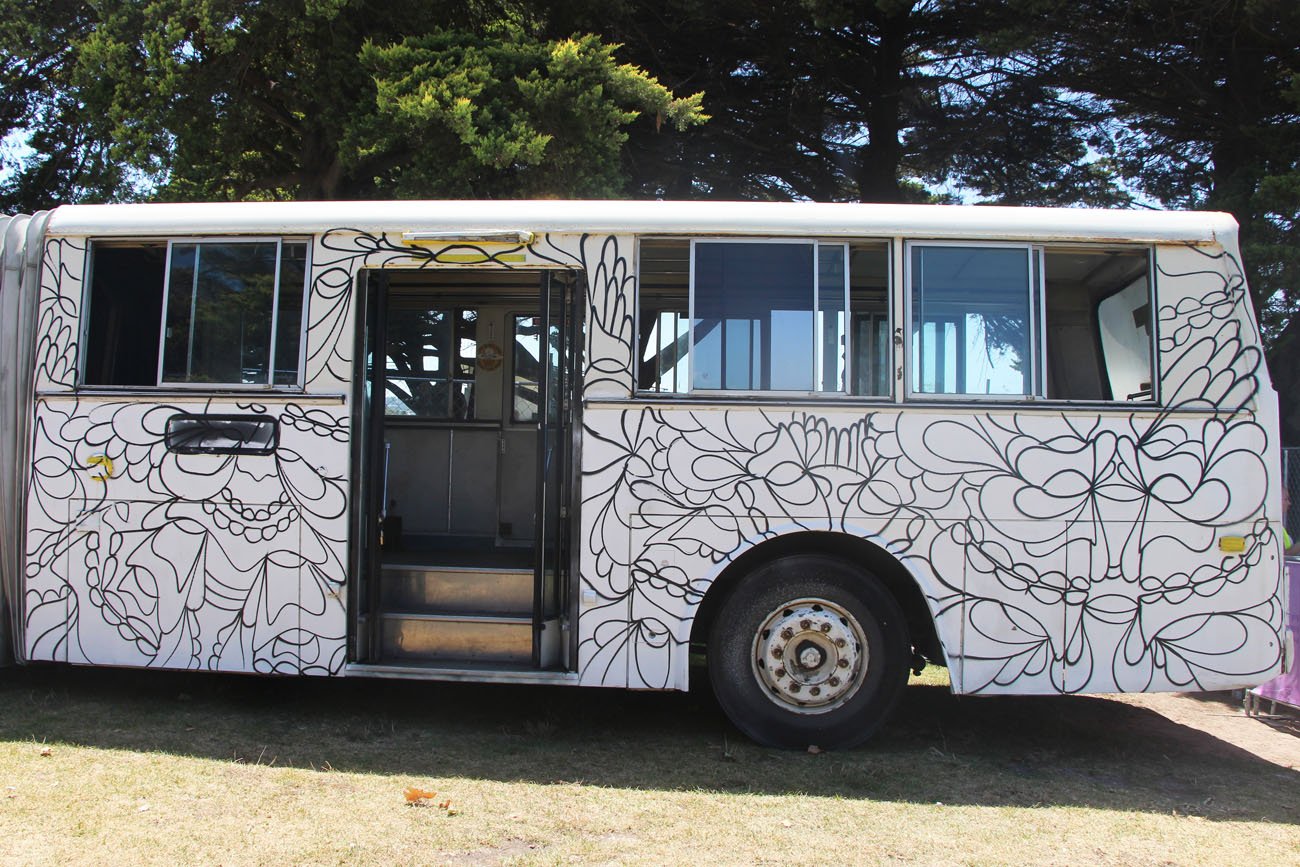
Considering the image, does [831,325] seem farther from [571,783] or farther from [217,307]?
[217,307]

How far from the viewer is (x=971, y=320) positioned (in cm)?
515

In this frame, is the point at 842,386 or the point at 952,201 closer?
the point at 842,386

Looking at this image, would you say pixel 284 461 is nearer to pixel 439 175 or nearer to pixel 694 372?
pixel 694 372

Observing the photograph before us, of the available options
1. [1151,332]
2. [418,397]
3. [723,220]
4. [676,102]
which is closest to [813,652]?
[723,220]

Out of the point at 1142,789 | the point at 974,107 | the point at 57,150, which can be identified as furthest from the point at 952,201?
the point at 57,150

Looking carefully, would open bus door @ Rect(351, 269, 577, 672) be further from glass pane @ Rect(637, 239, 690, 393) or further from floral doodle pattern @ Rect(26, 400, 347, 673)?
glass pane @ Rect(637, 239, 690, 393)

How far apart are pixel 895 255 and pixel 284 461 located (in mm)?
3664

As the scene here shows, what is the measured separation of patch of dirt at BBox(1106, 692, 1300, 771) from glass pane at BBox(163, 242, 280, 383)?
612cm

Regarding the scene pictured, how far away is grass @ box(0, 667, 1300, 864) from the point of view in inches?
153

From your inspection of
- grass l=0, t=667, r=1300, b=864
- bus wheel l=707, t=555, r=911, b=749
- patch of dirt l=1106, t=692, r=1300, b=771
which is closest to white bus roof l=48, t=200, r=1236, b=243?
bus wheel l=707, t=555, r=911, b=749

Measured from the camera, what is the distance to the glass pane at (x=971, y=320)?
511 cm

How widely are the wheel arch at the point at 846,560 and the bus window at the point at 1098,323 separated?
1321 mm

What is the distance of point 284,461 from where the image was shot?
530 cm

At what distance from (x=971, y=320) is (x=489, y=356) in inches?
152
